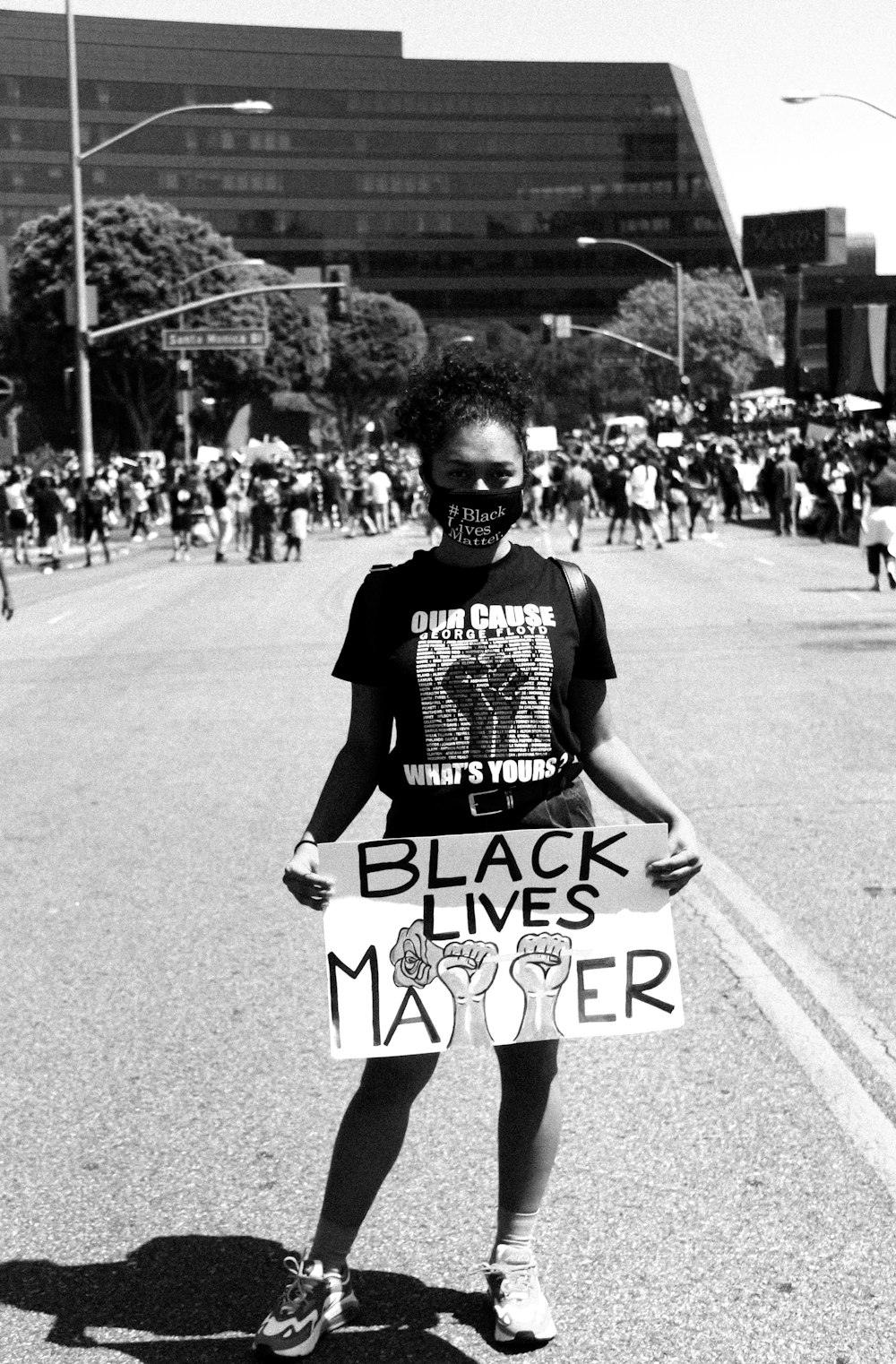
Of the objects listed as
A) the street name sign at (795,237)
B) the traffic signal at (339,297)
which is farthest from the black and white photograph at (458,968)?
the street name sign at (795,237)

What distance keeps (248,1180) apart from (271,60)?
533 ft

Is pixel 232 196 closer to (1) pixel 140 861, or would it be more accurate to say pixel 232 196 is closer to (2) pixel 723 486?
(2) pixel 723 486

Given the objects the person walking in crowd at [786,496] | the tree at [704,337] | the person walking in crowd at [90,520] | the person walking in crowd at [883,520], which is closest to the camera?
the person walking in crowd at [883,520]

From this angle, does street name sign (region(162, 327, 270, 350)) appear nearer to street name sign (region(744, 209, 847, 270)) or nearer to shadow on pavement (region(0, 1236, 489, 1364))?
shadow on pavement (region(0, 1236, 489, 1364))

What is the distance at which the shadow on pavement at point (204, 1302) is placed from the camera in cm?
364

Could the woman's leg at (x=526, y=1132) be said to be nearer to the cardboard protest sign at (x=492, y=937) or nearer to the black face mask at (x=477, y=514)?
the cardboard protest sign at (x=492, y=937)

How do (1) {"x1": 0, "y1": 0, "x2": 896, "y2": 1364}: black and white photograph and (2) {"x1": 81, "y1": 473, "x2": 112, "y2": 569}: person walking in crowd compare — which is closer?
(1) {"x1": 0, "y1": 0, "x2": 896, "y2": 1364}: black and white photograph

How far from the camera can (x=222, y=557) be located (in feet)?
119

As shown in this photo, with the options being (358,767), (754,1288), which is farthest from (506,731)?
(754,1288)

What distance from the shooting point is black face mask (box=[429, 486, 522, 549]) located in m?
3.51

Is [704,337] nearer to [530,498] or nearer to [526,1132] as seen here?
[530,498]

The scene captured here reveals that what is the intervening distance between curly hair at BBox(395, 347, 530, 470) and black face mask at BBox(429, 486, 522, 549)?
0.45ft

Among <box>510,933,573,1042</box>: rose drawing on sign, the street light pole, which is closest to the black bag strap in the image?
<box>510,933,573,1042</box>: rose drawing on sign

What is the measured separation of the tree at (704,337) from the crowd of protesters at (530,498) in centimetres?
5121
